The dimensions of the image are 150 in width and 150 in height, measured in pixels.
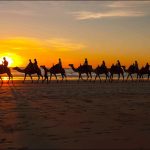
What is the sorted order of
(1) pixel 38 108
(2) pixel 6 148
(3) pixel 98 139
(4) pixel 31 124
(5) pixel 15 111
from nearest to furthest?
(2) pixel 6 148, (3) pixel 98 139, (4) pixel 31 124, (5) pixel 15 111, (1) pixel 38 108

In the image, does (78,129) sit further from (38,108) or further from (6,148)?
(38,108)

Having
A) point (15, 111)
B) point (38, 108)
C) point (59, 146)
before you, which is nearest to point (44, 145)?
point (59, 146)

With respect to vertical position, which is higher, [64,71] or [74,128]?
[64,71]

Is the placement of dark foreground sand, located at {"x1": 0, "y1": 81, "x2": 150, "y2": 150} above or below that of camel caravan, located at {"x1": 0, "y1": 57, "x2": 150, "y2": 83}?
below

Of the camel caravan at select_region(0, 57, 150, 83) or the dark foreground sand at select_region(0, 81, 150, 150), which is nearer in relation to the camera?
the dark foreground sand at select_region(0, 81, 150, 150)

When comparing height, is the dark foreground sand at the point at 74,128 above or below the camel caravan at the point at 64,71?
below

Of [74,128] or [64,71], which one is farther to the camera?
[64,71]

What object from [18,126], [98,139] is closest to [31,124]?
[18,126]

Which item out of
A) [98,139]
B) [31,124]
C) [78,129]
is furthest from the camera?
[31,124]

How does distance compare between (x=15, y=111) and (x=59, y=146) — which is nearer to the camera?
(x=59, y=146)

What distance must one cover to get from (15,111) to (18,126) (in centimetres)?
284

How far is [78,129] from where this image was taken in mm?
9359

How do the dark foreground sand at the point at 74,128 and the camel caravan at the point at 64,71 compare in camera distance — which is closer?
the dark foreground sand at the point at 74,128

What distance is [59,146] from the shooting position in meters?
7.70
